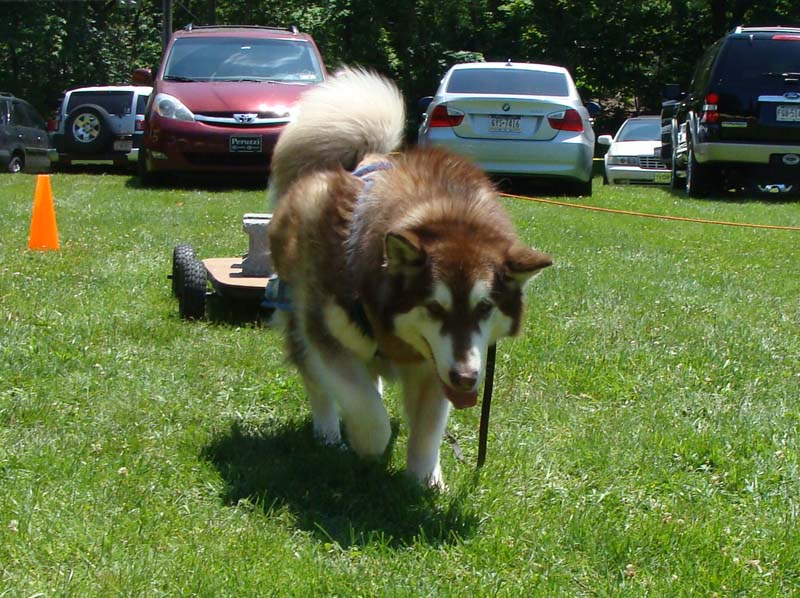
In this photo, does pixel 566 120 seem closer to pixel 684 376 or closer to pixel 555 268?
pixel 555 268

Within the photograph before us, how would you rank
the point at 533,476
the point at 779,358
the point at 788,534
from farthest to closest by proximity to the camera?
the point at 779,358 → the point at 533,476 → the point at 788,534

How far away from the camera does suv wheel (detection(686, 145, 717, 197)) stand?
49.0 feet

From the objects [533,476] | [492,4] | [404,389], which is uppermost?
[492,4]

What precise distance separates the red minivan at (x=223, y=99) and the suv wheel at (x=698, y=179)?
5.72 m

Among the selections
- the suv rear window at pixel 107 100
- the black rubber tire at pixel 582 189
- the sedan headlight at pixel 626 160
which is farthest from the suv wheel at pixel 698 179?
the suv rear window at pixel 107 100

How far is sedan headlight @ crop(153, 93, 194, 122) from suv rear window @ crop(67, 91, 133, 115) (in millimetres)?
10840

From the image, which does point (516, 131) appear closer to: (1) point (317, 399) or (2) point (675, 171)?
(2) point (675, 171)

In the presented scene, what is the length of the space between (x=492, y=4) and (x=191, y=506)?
114ft

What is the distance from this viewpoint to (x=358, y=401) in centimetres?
387

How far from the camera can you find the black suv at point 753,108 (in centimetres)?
1402

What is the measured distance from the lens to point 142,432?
4.32m

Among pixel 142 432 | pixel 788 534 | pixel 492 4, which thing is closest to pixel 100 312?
pixel 142 432

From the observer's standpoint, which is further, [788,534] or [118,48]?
[118,48]

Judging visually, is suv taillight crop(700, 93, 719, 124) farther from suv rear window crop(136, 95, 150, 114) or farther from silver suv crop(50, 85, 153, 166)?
suv rear window crop(136, 95, 150, 114)
